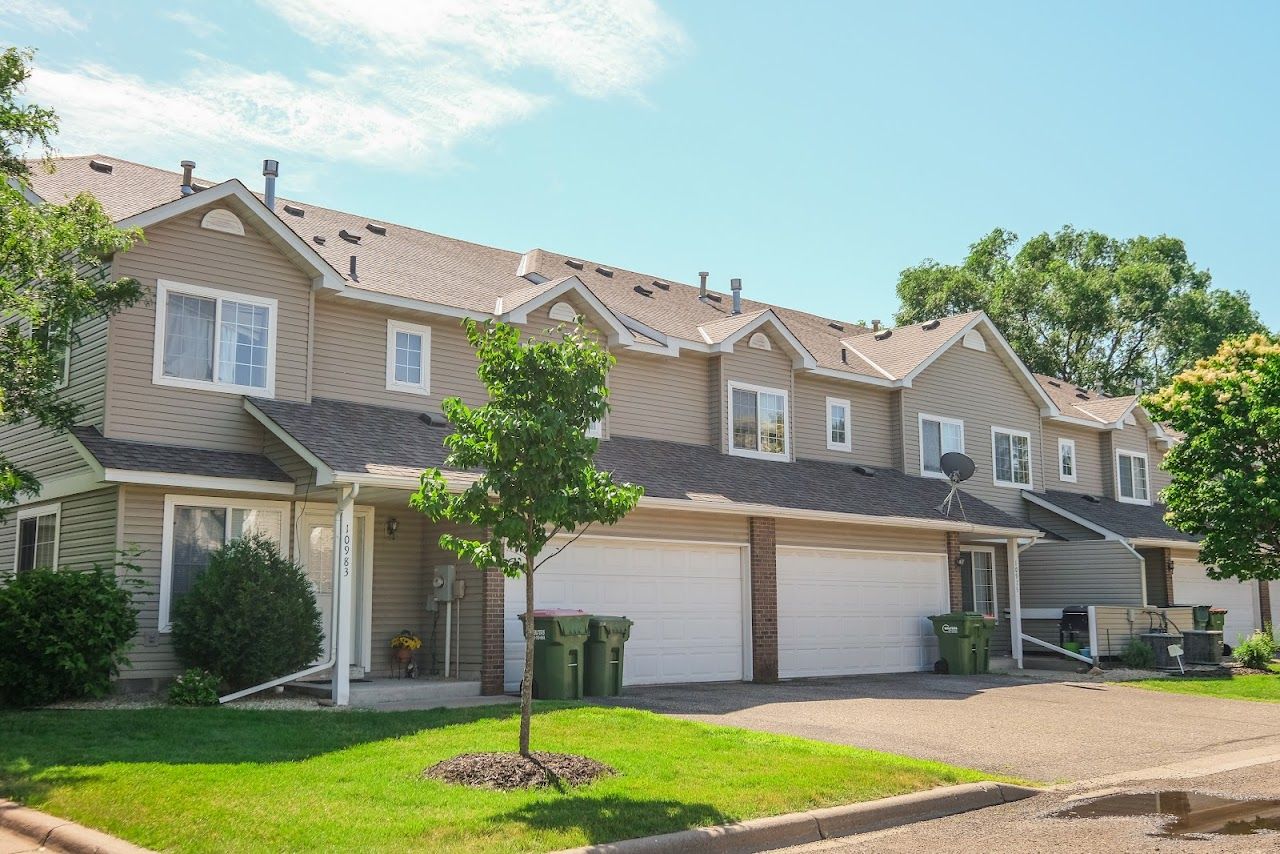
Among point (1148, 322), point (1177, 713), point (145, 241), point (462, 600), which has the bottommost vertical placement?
point (1177, 713)

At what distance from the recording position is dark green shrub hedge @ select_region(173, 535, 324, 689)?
557 inches

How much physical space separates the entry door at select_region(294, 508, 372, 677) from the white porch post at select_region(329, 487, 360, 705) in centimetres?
143

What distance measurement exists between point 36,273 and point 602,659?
8209mm

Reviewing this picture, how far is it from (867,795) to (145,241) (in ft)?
36.4

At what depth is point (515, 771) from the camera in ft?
30.3

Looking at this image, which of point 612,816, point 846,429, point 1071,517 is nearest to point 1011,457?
point 1071,517

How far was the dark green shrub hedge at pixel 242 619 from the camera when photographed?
14148 mm

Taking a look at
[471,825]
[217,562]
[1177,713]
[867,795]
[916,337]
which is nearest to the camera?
[471,825]

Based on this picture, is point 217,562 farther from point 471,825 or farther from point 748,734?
point 471,825

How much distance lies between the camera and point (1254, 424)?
21.8m

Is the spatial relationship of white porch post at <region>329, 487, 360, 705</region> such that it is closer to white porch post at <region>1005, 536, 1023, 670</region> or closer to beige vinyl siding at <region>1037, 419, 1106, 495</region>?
white porch post at <region>1005, 536, 1023, 670</region>

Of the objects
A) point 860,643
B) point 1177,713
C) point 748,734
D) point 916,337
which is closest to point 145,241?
point 748,734

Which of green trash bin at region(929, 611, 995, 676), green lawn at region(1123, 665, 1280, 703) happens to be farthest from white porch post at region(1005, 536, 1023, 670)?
green lawn at region(1123, 665, 1280, 703)

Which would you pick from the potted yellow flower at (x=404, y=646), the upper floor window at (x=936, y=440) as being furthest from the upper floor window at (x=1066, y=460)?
the potted yellow flower at (x=404, y=646)
